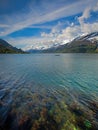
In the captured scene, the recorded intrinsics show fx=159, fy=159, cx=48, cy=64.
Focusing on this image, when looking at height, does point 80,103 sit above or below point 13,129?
below

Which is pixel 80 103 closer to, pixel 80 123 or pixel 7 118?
pixel 80 123

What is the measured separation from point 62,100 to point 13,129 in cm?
1115

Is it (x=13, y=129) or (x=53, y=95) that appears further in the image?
(x=53, y=95)

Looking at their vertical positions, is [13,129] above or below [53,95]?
above

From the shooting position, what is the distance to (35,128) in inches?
608

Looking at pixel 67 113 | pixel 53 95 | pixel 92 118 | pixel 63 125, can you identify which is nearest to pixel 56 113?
pixel 67 113

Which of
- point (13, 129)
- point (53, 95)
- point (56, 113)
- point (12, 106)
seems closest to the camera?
point (13, 129)

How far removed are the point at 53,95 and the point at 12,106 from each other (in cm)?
860

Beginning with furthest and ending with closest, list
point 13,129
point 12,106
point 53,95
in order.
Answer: point 53,95 < point 12,106 < point 13,129

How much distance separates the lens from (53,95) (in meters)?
27.7

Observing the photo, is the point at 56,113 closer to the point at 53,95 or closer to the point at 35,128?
the point at 35,128

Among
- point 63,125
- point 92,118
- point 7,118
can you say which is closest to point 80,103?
point 92,118

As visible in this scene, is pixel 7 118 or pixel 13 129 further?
pixel 7 118

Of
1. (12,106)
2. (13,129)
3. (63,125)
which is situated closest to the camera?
(13,129)
